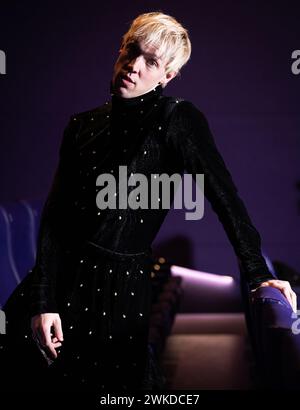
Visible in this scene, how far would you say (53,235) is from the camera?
4.74 feet

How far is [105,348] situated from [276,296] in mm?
462

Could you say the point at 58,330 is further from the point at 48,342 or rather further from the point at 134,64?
the point at 134,64

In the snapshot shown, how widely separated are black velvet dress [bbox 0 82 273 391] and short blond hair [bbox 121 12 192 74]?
0.29ft

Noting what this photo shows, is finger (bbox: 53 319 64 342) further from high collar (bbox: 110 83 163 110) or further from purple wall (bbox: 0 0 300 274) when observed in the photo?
purple wall (bbox: 0 0 300 274)

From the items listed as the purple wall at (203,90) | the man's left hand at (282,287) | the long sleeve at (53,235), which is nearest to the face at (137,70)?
the long sleeve at (53,235)

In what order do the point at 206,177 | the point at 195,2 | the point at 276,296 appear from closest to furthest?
the point at 206,177
the point at 276,296
the point at 195,2

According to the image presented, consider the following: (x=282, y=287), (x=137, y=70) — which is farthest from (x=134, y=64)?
(x=282, y=287)

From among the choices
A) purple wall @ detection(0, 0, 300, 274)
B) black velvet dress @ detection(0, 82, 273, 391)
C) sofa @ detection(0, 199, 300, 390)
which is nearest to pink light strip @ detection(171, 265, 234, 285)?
sofa @ detection(0, 199, 300, 390)

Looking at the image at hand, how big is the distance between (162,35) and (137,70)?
3.5 inches

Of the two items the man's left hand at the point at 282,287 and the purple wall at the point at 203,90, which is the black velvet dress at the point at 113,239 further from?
the purple wall at the point at 203,90

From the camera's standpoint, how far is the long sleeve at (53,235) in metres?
1.41
